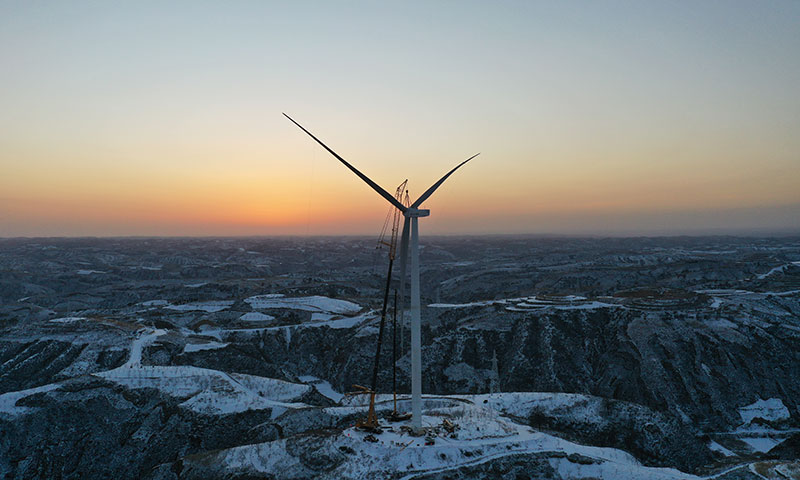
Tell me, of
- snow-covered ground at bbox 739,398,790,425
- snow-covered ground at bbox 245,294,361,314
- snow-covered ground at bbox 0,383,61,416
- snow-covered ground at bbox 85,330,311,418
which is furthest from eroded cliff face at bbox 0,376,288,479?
snow-covered ground at bbox 739,398,790,425

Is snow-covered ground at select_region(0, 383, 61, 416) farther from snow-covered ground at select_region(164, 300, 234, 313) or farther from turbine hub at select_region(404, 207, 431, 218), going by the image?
snow-covered ground at select_region(164, 300, 234, 313)

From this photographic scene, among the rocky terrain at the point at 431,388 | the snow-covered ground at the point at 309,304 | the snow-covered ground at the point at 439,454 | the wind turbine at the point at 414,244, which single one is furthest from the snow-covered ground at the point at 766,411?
the snow-covered ground at the point at 309,304

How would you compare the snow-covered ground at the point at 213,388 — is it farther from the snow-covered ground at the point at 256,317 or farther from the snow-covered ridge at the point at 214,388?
the snow-covered ground at the point at 256,317

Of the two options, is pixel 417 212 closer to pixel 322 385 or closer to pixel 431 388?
pixel 431 388

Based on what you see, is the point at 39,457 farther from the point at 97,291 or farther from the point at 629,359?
the point at 97,291

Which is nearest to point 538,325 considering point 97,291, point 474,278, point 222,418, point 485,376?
point 485,376

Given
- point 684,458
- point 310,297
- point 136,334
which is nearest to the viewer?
point 684,458
